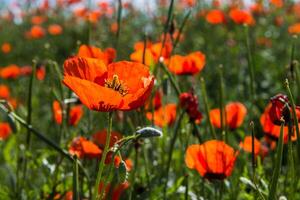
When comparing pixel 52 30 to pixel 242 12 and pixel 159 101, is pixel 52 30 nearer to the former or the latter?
pixel 242 12

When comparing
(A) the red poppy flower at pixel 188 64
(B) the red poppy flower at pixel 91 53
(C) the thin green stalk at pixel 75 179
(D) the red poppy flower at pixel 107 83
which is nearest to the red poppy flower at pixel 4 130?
(A) the red poppy flower at pixel 188 64

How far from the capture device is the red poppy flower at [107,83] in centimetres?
126

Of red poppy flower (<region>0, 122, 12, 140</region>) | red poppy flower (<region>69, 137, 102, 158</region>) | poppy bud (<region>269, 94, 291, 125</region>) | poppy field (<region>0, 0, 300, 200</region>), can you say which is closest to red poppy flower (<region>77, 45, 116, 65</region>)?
poppy field (<region>0, 0, 300, 200</region>)

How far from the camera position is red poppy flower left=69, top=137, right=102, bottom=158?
74.0 inches

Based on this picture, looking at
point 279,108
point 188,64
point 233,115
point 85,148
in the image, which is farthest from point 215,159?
point 188,64

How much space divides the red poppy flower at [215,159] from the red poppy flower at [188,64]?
0.71 meters

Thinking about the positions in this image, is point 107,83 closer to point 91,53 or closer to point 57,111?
point 91,53

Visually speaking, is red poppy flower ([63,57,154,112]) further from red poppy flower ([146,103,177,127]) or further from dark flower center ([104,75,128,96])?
red poppy flower ([146,103,177,127])

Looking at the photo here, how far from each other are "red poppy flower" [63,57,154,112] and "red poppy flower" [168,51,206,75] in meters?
0.93

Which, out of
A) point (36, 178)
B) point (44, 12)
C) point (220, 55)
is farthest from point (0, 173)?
point (44, 12)

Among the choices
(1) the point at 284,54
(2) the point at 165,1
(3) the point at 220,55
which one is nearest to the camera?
(3) the point at 220,55

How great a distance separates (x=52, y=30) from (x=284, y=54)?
8.24 ft

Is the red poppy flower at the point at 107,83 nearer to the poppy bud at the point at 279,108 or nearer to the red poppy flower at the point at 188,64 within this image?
the poppy bud at the point at 279,108

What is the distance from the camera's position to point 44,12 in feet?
32.0
